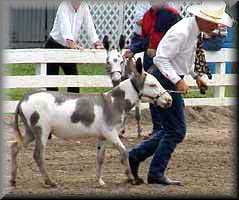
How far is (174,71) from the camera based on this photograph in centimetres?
739

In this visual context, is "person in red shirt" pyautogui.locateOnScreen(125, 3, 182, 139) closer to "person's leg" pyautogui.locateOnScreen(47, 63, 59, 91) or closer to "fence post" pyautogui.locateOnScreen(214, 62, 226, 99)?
"person's leg" pyautogui.locateOnScreen(47, 63, 59, 91)

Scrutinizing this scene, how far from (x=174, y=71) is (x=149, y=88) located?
0.28 metres

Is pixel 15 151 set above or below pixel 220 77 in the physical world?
above

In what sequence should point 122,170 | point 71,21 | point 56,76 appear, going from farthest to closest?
point 56,76
point 71,21
point 122,170

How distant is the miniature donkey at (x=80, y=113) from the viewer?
7.25m

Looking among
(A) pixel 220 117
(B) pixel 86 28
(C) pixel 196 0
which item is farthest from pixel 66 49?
(C) pixel 196 0

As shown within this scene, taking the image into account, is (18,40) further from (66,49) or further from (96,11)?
(66,49)

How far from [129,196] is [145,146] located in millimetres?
830

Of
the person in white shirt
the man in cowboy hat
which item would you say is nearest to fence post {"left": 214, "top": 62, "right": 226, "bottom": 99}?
the person in white shirt

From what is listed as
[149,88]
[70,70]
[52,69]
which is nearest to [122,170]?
[149,88]

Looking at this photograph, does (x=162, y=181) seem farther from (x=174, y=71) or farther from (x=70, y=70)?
(x=70, y=70)

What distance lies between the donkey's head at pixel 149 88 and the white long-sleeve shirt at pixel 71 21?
3.45m

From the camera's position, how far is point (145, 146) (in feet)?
25.8

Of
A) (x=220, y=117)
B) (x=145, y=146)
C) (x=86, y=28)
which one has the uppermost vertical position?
(x=86, y=28)
